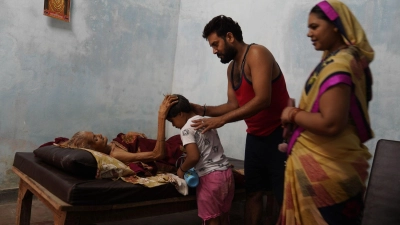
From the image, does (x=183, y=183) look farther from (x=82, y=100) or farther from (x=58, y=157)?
(x=82, y=100)

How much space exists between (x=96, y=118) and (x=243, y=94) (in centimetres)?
227

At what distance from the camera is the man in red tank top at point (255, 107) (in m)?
2.21

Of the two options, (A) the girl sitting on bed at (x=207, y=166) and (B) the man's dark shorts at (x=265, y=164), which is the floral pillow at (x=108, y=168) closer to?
(A) the girl sitting on bed at (x=207, y=166)

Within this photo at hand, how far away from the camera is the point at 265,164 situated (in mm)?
2406

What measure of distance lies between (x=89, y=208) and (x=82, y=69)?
219 cm

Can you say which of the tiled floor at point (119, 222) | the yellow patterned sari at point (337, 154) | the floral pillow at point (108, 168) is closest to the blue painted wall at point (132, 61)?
the tiled floor at point (119, 222)

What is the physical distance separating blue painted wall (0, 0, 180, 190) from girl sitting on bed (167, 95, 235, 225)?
1837 millimetres

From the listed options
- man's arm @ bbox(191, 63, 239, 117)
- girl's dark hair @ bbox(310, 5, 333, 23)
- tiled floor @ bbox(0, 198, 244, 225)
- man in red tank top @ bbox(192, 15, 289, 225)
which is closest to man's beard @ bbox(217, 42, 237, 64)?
man in red tank top @ bbox(192, 15, 289, 225)

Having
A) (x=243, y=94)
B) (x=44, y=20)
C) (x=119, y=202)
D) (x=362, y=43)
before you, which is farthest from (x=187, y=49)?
(x=362, y=43)

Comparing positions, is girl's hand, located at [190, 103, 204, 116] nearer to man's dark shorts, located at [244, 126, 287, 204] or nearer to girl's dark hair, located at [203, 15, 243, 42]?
man's dark shorts, located at [244, 126, 287, 204]

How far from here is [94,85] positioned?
160 inches

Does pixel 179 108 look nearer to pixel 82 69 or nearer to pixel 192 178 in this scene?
pixel 192 178

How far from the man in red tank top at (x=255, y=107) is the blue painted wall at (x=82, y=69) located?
Result: 1971 mm

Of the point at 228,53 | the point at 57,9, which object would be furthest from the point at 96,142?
the point at 57,9
